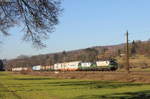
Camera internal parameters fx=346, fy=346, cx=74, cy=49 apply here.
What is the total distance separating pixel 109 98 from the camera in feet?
73.0

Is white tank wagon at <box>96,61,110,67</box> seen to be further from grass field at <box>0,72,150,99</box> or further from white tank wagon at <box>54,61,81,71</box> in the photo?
grass field at <box>0,72,150,99</box>

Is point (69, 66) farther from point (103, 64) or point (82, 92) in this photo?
point (82, 92)

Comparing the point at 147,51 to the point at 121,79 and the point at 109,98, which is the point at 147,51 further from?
the point at 109,98

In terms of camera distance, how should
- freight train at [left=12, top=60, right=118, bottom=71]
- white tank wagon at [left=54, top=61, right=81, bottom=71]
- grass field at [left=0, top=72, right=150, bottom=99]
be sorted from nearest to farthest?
grass field at [left=0, top=72, right=150, bottom=99] < freight train at [left=12, top=60, right=118, bottom=71] < white tank wagon at [left=54, top=61, right=81, bottom=71]

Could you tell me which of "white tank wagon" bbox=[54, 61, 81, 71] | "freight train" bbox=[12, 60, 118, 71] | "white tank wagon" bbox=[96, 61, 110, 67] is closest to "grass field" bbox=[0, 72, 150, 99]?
"freight train" bbox=[12, 60, 118, 71]

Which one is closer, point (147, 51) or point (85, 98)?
point (85, 98)

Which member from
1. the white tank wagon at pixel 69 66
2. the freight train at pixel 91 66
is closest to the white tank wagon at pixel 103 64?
the freight train at pixel 91 66

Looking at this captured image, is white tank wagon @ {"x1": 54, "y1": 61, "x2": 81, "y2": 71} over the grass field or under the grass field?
over

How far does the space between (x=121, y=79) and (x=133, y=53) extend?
119m

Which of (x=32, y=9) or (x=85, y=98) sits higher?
(x=32, y=9)

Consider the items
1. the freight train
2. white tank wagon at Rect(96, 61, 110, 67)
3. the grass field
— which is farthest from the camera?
white tank wagon at Rect(96, 61, 110, 67)

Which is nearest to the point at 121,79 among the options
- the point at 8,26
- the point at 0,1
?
the point at 8,26

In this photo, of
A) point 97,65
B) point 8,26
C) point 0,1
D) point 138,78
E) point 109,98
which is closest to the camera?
point 109,98

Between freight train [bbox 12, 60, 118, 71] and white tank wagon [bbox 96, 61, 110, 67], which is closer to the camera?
freight train [bbox 12, 60, 118, 71]
